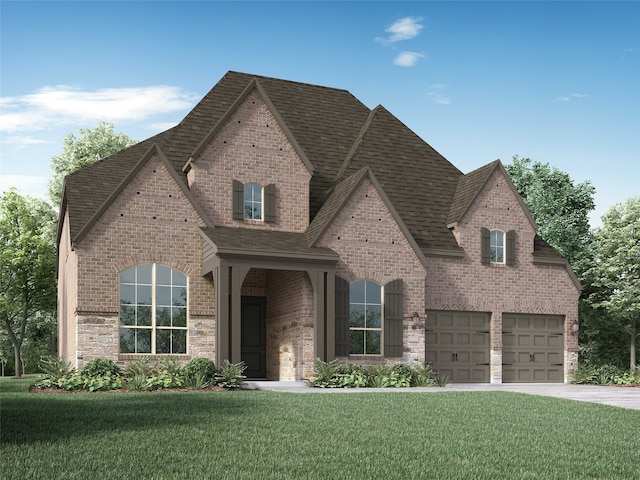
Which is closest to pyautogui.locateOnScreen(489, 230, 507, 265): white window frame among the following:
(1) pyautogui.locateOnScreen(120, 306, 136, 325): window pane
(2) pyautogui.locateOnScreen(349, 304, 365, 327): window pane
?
(2) pyautogui.locateOnScreen(349, 304, 365, 327): window pane

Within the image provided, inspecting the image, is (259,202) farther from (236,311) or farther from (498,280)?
(498,280)

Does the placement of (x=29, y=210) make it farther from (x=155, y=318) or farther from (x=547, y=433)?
(x=547, y=433)

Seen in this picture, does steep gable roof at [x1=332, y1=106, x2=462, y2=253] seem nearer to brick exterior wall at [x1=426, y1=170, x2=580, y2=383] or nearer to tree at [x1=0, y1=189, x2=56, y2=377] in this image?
brick exterior wall at [x1=426, y1=170, x2=580, y2=383]

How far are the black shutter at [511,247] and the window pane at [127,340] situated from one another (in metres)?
13.7

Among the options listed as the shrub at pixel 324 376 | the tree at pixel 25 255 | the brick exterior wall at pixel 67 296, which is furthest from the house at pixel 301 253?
the tree at pixel 25 255

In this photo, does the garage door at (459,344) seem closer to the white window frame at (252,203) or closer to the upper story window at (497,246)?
the upper story window at (497,246)

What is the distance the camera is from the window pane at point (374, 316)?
86.1 feet

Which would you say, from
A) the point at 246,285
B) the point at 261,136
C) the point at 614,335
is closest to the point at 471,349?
the point at 246,285

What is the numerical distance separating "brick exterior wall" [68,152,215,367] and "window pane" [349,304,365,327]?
432cm

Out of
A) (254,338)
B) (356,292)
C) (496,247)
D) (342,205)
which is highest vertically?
(342,205)

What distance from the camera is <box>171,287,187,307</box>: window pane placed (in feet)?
81.7

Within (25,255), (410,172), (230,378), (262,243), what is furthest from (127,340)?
(25,255)

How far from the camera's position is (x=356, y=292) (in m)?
26.2

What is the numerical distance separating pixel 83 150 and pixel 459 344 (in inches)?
1049
